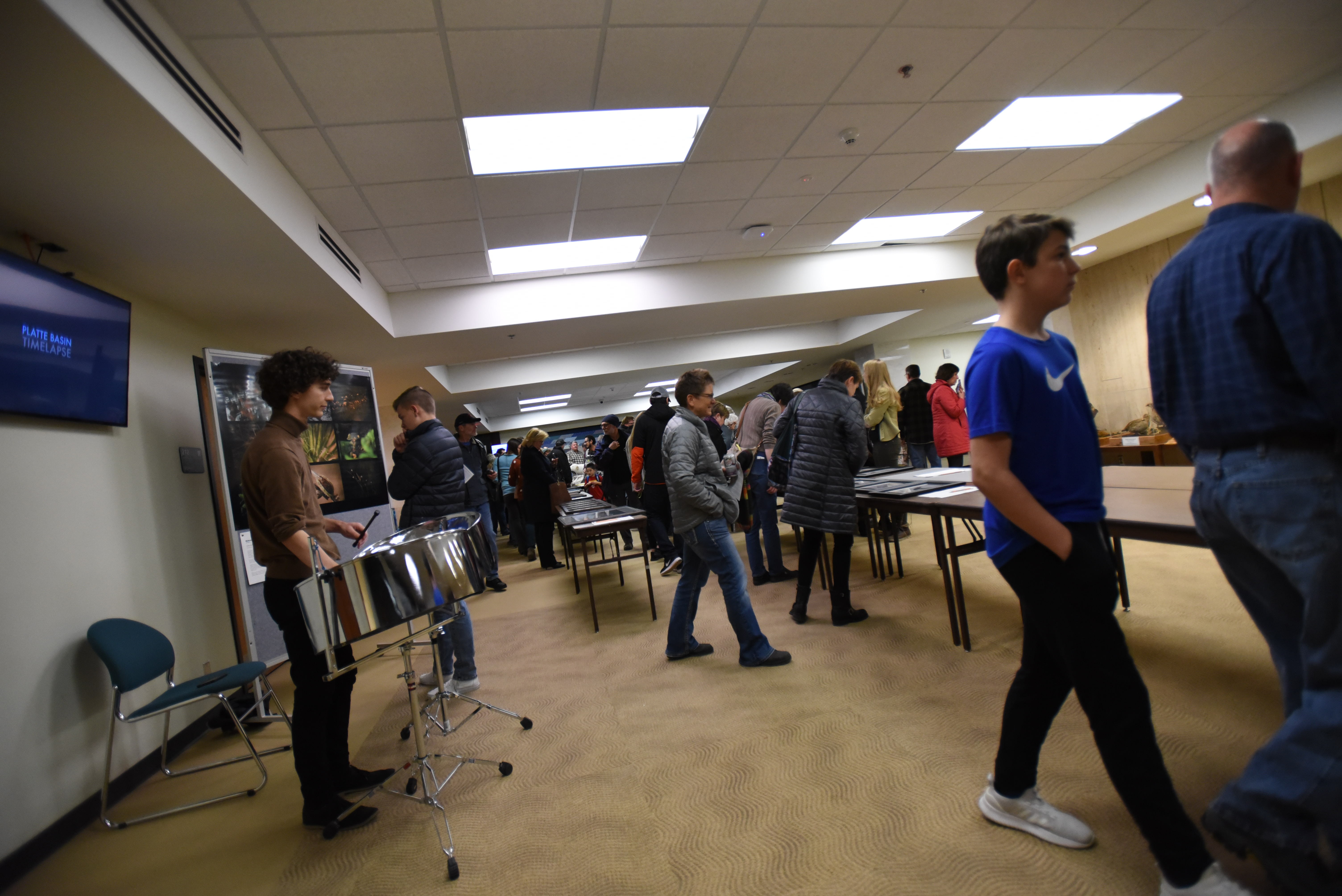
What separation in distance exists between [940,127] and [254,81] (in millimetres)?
3974

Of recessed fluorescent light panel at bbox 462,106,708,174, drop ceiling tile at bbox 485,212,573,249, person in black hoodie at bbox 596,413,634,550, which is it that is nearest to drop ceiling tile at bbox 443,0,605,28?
recessed fluorescent light panel at bbox 462,106,708,174

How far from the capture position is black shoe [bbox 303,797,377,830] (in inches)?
83.1

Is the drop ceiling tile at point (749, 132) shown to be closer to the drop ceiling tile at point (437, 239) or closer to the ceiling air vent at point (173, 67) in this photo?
the drop ceiling tile at point (437, 239)

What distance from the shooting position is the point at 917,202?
565cm

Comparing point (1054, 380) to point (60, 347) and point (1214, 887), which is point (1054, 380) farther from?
point (60, 347)

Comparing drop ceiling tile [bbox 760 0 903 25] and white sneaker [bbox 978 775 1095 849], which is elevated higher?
drop ceiling tile [bbox 760 0 903 25]

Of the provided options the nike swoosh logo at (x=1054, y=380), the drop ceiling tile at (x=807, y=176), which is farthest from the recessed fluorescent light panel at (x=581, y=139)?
the nike swoosh logo at (x=1054, y=380)

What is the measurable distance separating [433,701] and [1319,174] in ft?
26.4

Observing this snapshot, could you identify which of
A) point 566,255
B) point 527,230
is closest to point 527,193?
point 527,230

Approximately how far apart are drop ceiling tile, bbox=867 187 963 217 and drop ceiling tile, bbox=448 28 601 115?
3.28m

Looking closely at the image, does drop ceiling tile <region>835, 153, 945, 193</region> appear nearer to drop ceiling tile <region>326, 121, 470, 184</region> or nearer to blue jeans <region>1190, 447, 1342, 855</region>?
drop ceiling tile <region>326, 121, 470, 184</region>

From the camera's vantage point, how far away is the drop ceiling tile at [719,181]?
4.32 m

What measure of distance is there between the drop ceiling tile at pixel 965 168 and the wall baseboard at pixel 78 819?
19.9ft

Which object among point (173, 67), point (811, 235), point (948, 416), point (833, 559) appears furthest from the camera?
point (811, 235)
